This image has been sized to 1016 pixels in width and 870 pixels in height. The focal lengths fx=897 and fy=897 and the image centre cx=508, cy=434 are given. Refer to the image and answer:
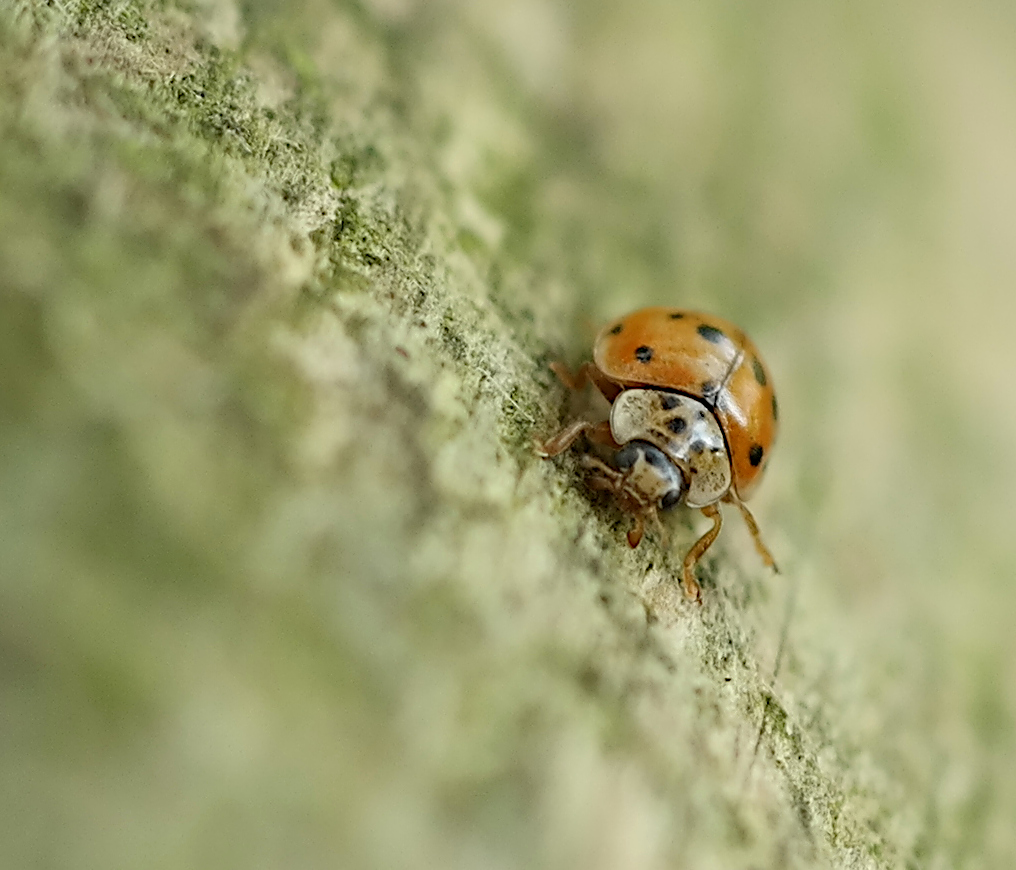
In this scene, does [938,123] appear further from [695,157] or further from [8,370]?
[8,370]

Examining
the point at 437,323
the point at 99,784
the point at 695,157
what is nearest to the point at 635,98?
the point at 695,157

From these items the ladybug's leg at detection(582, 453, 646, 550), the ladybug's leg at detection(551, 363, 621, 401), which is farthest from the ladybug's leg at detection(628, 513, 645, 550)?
the ladybug's leg at detection(551, 363, 621, 401)

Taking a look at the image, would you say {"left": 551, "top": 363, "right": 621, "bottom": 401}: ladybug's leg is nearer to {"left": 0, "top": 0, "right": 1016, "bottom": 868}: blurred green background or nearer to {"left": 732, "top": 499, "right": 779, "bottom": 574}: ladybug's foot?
{"left": 0, "top": 0, "right": 1016, "bottom": 868}: blurred green background

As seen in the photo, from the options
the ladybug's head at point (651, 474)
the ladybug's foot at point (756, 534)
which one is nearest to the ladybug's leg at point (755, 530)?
the ladybug's foot at point (756, 534)

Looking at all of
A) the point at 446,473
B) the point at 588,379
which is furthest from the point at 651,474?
the point at 446,473

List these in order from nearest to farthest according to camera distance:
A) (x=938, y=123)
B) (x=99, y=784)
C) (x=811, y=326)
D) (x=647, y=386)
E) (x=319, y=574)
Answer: (x=99, y=784)
(x=319, y=574)
(x=647, y=386)
(x=811, y=326)
(x=938, y=123)

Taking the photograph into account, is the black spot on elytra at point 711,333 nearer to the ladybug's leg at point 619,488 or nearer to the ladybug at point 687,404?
the ladybug at point 687,404
